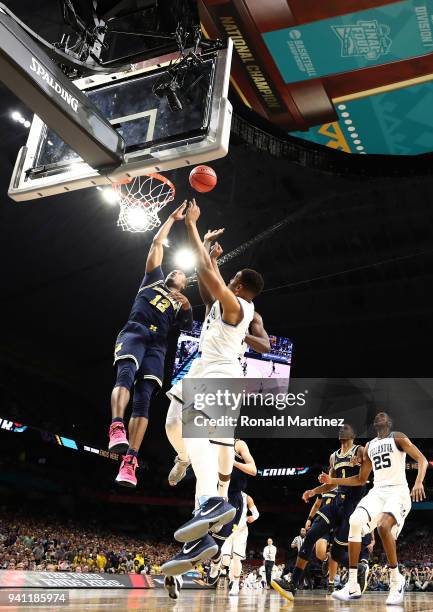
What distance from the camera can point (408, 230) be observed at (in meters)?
13.5

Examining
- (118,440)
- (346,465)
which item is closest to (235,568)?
(346,465)

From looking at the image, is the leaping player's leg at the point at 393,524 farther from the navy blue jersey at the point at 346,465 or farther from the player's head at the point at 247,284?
the player's head at the point at 247,284

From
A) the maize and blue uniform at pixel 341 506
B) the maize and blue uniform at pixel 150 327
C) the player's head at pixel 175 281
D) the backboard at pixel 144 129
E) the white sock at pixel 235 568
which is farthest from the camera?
the white sock at pixel 235 568

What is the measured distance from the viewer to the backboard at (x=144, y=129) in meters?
4.52

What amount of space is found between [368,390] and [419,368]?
236 centimetres

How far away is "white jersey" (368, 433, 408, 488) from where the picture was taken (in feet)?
21.2

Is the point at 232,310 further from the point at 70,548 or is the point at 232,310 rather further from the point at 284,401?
the point at 70,548

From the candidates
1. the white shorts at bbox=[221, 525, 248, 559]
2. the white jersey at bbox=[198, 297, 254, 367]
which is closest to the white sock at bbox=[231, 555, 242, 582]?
the white shorts at bbox=[221, 525, 248, 559]

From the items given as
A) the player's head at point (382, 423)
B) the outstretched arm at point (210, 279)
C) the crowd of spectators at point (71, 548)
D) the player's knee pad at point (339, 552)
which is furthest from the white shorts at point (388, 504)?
the crowd of spectators at point (71, 548)

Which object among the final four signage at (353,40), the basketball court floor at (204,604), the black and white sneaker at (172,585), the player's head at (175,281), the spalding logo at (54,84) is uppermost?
the final four signage at (353,40)

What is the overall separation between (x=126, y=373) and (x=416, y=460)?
3.17m

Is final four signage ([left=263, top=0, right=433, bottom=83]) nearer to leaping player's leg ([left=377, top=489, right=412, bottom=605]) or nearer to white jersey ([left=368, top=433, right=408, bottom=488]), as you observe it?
white jersey ([left=368, top=433, right=408, bottom=488])

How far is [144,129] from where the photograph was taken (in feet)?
15.8

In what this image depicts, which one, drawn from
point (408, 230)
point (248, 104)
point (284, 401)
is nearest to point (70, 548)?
point (284, 401)
